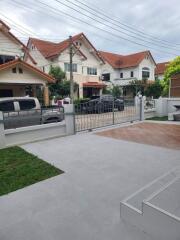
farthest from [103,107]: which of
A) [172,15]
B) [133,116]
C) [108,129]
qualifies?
[172,15]

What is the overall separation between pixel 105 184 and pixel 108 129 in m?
5.26

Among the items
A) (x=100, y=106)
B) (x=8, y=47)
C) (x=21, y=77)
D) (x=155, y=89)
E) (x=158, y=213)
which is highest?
Result: (x=8, y=47)

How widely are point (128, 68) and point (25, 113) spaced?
91.4ft

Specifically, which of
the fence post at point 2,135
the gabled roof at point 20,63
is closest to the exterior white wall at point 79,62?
the gabled roof at point 20,63

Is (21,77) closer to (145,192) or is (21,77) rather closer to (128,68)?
(145,192)

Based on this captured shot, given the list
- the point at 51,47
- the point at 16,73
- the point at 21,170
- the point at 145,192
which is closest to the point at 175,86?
the point at 16,73

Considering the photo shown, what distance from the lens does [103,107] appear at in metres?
9.19

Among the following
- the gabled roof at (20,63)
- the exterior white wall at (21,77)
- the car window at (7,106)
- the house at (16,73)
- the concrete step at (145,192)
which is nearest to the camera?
the concrete step at (145,192)

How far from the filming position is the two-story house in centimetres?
3106

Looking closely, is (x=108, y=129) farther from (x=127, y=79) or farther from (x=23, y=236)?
(x=127, y=79)

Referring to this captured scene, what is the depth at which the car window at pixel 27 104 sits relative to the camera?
7854 millimetres

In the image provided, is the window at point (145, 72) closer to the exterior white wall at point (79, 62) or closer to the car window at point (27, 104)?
the exterior white wall at point (79, 62)

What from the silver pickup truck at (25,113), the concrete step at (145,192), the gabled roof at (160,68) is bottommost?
the concrete step at (145,192)

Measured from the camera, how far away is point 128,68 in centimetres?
3189
